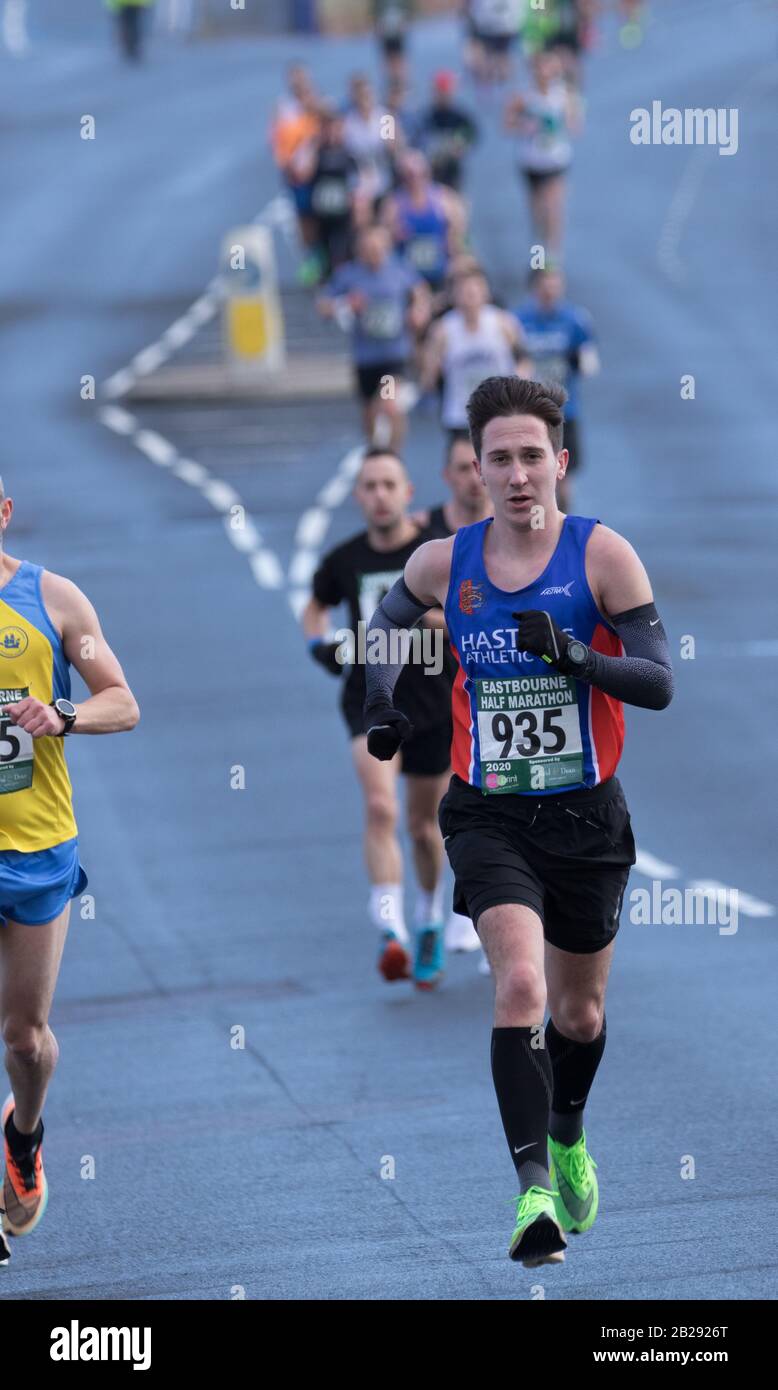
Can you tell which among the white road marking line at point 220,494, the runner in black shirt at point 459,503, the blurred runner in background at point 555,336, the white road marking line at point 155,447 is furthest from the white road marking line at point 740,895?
the white road marking line at point 155,447

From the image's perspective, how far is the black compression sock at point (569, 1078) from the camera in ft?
23.4

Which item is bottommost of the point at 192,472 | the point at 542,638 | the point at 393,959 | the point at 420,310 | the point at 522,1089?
the point at 393,959

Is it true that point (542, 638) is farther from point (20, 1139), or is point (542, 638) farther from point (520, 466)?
point (20, 1139)

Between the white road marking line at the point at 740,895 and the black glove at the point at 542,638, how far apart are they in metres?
5.55

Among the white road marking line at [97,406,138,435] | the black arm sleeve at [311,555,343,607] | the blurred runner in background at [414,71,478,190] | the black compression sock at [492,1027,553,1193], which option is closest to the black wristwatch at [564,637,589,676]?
the black compression sock at [492,1027,553,1193]

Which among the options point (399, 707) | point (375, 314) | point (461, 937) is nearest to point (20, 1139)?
point (399, 707)

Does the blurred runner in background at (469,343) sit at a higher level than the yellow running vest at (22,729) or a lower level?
higher

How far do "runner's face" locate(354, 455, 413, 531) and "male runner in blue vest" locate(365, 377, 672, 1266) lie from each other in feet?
12.4

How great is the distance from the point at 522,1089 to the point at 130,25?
52092 millimetres

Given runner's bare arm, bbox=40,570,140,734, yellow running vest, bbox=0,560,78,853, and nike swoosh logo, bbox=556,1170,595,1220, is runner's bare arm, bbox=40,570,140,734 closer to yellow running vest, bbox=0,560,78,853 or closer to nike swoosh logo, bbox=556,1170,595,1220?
yellow running vest, bbox=0,560,78,853

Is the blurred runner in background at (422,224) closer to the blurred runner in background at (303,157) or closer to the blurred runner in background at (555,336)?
the blurred runner in background at (303,157)

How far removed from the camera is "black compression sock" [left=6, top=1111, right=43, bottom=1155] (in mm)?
7406

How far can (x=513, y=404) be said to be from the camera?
22.4 feet

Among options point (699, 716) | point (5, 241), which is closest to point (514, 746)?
point (699, 716)
